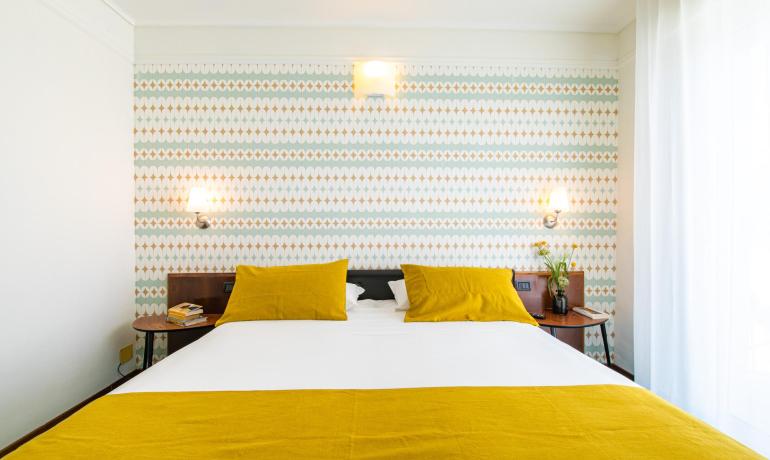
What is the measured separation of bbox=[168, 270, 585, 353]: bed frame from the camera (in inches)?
114

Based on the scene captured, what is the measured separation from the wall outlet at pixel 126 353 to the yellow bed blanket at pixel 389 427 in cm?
174

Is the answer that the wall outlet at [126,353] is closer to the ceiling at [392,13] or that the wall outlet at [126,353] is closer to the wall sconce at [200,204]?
the wall sconce at [200,204]

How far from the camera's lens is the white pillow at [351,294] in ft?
8.62

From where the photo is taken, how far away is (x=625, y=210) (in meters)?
2.93

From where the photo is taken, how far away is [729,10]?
1.87m

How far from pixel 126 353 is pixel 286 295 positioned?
4.93 feet

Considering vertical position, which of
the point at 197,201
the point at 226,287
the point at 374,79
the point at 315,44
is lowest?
the point at 226,287

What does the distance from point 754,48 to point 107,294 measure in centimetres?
415

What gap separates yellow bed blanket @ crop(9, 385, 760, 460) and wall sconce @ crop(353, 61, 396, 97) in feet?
7.42

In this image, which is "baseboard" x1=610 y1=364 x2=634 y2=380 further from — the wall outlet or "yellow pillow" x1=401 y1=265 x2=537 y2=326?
the wall outlet

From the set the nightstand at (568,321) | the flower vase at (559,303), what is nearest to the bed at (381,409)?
the nightstand at (568,321)

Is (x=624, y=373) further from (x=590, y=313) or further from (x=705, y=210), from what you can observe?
(x=705, y=210)

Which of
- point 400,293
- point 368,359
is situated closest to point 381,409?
point 368,359

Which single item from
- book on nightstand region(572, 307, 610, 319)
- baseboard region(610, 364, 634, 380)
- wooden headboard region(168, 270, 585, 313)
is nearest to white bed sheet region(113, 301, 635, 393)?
wooden headboard region(168, 270, 585, 313)
